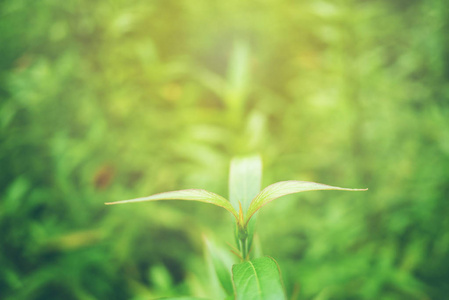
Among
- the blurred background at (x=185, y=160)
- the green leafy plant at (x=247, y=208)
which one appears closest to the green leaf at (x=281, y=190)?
the green leafy plant at (x=247, y=208)

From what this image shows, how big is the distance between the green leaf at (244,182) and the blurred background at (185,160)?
1.14 feet

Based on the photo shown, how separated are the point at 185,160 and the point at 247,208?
83 centimetres

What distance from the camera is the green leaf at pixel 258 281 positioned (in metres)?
0.21

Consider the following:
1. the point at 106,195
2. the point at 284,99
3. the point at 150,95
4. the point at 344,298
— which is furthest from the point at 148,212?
the point at 284,99

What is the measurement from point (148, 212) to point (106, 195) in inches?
4.5

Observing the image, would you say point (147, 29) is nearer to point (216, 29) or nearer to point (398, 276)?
point (216, 29)

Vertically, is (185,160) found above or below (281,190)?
below

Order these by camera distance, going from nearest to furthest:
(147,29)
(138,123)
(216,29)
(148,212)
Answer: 1. (148,212)
2. (138,123)
3. (147,29)
4. (216,29)

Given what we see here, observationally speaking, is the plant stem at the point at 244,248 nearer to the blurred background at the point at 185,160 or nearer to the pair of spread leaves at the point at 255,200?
the pair of spread leaves at the point at 255,200

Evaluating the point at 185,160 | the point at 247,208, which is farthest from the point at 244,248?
the point at 185,160

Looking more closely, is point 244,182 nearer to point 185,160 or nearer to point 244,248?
point 244,248

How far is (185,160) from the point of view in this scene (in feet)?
3.65

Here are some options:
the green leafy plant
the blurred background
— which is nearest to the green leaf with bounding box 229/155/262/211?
the green leafy plant

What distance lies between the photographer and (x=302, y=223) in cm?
79
